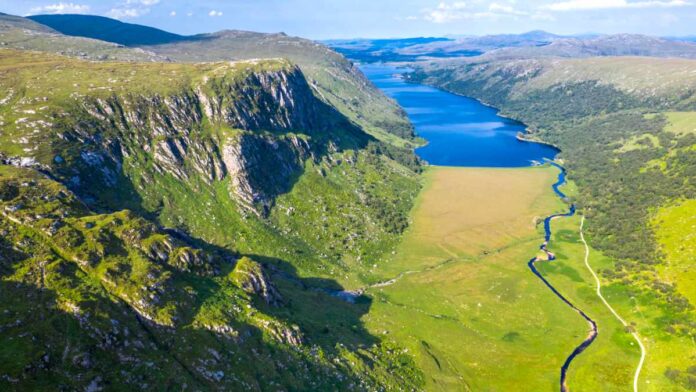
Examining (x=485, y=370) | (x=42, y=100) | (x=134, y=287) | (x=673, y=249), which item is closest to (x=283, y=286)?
(x=134, y=287)

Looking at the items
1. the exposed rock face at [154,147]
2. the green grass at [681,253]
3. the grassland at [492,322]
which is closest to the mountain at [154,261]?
the exposed rock face at [154,147]

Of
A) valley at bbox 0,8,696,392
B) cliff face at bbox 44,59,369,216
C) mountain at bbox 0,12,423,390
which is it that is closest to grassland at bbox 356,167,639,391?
valley at bbox 0,8,696,392

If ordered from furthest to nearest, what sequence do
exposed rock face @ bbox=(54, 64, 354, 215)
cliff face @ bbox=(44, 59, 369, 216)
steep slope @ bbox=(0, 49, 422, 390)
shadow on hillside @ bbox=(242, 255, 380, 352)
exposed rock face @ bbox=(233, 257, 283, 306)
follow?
exposed rock face @ bbox=(54, 64, 354, 215), cliff face @ bbox=(44, 59, 369, 216), exposed rock face @ bbox=(233, 257, 283, 306), shadow on hillside @ bbox=(242, 255, 380, 352), steep slope @ bbox=(0, 49, 422, 390)

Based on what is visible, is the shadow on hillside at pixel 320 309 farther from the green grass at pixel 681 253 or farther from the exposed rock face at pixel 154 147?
the green grass at pixel 681 253

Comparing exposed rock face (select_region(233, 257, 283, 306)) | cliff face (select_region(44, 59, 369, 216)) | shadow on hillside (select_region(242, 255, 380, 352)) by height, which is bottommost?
shadow on hillside (select_region(242, 255, 380, 352))

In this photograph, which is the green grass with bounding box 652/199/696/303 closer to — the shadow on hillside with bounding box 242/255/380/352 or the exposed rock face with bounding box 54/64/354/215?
the shadow on hillside with bounding box 242/255/380/352

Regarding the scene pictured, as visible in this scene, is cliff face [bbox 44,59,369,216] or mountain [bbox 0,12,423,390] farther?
cliff face [bbox 44,59,369,216]
